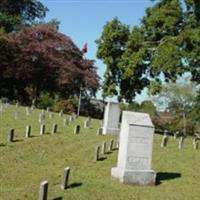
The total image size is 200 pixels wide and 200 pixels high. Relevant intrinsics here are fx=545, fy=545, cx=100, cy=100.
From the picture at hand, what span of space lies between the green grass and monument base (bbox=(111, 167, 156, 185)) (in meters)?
0.27

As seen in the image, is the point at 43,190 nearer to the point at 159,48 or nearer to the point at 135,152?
the point at 135,152

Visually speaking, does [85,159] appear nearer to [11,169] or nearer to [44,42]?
[11,169]

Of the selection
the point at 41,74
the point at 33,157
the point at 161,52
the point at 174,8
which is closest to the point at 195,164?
the point at 33,157

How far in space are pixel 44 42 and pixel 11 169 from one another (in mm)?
39006

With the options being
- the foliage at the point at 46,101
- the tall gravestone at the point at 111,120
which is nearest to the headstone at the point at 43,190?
the tall gravestone at the point at 111,120

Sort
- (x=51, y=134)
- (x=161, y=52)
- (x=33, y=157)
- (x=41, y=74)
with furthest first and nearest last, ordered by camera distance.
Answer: (x=41, y=74), (x=161, y=52), (x=51, y=134), (x=33, y=157)

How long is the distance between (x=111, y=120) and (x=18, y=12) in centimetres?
4184

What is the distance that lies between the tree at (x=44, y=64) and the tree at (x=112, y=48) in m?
15.2

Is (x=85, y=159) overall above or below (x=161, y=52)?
below

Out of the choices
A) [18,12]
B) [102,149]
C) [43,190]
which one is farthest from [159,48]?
[18,12]

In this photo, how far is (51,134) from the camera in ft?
78.8

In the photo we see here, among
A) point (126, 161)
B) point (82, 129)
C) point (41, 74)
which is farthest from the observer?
point (41, 74)

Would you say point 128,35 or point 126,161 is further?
point 128,35

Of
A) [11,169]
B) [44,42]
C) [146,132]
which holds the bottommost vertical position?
[11,169]
